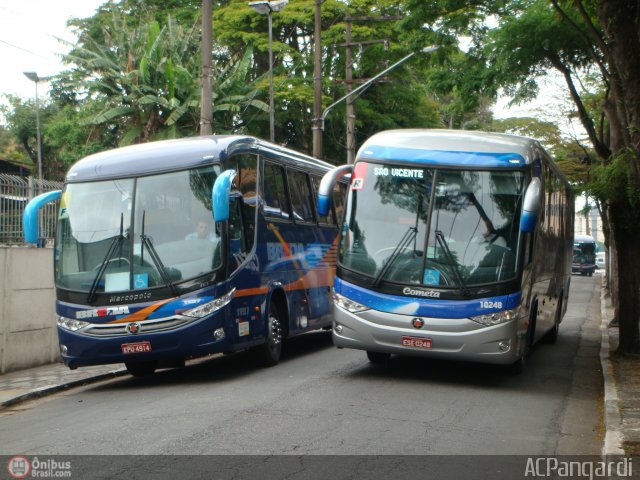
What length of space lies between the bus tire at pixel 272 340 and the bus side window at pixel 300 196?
6.57 feet

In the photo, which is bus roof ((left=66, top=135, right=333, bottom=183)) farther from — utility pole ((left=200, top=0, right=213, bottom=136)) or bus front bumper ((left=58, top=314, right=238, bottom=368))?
utility pole ((left=200, top=0, right=213, bottom=136))

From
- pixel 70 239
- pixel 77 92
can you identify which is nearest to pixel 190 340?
pixel 70 239

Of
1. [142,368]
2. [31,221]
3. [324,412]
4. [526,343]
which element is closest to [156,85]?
[142,368]

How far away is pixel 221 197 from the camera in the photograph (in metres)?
11.2

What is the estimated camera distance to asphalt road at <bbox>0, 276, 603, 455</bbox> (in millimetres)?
7957

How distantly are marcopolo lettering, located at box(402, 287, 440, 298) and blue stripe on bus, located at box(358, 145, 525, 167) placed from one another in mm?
1732

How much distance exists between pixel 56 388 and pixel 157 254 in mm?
2634

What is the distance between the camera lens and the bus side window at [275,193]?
45.5 feet

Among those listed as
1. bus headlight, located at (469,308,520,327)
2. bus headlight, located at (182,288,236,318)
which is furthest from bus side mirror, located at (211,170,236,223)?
bus headlight, located at (469,308,520,327)

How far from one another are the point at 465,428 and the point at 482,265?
3.03 meters

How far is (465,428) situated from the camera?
28.9 ft

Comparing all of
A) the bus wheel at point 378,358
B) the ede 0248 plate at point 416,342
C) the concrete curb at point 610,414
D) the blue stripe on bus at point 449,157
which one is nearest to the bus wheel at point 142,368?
the bus wheel at point 378,358

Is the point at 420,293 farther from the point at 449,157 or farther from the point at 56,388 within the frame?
the point at 56,388

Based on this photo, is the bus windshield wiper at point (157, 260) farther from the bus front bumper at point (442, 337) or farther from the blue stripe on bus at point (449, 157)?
the blue stripe on bus at point (449, 157)
